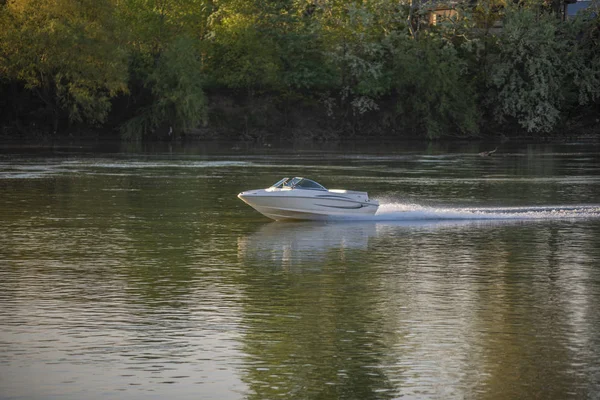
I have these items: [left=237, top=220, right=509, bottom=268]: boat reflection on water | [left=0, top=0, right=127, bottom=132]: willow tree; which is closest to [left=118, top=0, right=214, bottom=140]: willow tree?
[left=0, top=0, right=127, bottom=132]: willow tree

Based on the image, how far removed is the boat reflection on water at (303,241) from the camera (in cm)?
2909

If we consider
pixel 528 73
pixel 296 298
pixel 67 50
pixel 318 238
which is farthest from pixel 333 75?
pixel 296 298

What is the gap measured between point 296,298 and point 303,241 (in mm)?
10122

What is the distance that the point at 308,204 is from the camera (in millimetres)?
37000

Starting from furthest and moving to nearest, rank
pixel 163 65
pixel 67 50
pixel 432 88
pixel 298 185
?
pixel 432 88
pixel 163 65
pixel 67 50
pixel 298 185

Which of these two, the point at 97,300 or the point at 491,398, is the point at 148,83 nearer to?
the point at 97,300

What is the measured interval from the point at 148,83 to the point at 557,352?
90.5 metres

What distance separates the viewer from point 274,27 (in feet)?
387

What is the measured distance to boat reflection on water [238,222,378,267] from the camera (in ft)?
95.5

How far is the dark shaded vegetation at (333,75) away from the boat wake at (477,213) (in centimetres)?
6208

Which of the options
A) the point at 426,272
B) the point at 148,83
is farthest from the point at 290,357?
the point at 148,83

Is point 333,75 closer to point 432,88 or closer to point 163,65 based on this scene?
point 432,88

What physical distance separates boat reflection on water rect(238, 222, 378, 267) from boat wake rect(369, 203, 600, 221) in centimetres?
205

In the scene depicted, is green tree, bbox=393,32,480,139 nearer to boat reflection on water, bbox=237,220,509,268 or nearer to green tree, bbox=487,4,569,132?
green tree, bbox=487,4,569,132
